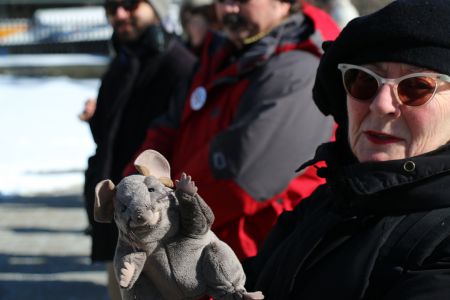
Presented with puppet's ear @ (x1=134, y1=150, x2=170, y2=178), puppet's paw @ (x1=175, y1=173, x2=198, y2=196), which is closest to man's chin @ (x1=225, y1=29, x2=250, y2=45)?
puppet's ear @ (x1=134, y1=150, x2=170, y2=178)

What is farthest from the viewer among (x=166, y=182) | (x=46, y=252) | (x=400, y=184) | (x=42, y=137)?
(x=42, y=137)

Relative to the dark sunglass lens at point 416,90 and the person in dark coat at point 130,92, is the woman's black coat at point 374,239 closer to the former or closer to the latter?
the dark sunglass lens at point 416,90

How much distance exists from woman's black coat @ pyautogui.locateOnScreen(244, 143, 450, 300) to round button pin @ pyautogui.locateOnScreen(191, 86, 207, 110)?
129 centimetres

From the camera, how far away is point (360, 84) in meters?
2.01

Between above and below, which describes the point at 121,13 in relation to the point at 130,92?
above

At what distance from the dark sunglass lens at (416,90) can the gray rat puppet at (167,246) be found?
55cm

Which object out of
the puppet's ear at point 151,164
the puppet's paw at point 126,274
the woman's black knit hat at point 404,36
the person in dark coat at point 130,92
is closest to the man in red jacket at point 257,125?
the person in dark coat at point 130,92

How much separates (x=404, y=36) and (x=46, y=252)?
581 centimetres

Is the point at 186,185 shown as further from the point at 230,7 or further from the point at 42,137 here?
the point at 42,137

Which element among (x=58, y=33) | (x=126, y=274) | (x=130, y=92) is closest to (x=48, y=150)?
(x=130, y=92)

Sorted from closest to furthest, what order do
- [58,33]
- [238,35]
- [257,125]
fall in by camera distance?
[257,125], [238,35], [58,33]

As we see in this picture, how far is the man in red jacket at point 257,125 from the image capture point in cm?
303

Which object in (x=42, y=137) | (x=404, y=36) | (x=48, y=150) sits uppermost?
(x=404, y=36)

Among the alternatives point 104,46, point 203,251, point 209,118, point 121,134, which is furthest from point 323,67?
point 104,46
